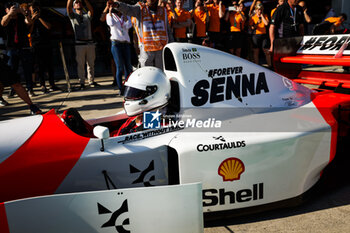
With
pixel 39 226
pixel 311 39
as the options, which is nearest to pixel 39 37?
pixel 311 39

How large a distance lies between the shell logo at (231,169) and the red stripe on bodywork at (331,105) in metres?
0.89

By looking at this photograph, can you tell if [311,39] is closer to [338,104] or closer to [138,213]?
[338,104]

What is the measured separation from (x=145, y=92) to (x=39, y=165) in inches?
40.9

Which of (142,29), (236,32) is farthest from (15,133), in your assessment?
(236,32)

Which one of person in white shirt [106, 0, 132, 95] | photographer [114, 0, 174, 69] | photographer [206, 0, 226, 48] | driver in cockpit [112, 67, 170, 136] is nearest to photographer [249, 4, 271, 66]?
photographer [206, 0, 226, 48]

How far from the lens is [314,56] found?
12.9ft

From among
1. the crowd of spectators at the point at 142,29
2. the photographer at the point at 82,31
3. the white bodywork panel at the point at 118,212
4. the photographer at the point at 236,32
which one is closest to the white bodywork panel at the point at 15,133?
the white bodywork panel at the point at 118,212

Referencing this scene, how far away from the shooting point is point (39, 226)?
1975 mm

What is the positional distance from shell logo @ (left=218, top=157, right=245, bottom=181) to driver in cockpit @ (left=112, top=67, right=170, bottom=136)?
0.76 meters

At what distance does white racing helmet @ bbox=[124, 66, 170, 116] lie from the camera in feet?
9.13

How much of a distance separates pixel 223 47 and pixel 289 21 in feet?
9.24

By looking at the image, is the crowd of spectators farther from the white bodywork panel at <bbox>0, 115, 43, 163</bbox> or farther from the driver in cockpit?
the white bodywork panel at <bbox>0, 115, 43, 163</bbox>

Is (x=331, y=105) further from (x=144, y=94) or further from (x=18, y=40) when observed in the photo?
(x=18, y=40)

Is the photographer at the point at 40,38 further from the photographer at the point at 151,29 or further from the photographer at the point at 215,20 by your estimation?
the photographer at the point at 215,20
